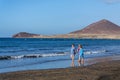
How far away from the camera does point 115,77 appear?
17.3 metres

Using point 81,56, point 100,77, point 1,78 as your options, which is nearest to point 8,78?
point 1,78

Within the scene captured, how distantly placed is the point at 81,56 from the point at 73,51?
0.81m

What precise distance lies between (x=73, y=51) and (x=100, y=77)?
9.38m

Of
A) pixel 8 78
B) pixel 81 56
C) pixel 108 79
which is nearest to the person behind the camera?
pixel 108 79

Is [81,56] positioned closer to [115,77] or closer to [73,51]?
[73,51]

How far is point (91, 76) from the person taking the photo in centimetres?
1797

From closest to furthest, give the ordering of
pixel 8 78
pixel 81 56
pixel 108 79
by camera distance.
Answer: pixel 108 79, pixel 8 78, pixel 81 56

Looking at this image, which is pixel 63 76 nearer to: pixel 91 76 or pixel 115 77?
pixel 91 76

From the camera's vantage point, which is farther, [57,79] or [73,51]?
[73,51]

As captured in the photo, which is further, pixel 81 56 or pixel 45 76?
pixel 81 56

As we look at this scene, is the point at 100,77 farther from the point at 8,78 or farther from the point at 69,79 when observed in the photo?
the point at 8,78

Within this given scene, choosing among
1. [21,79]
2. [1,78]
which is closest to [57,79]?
[21,79]

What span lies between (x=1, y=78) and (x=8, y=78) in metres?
0.35

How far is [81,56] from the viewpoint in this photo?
26.4 m
